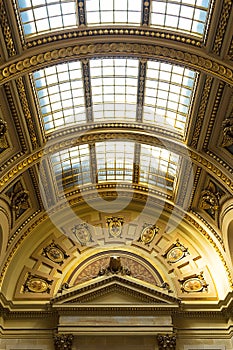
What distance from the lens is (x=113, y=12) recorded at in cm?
1639

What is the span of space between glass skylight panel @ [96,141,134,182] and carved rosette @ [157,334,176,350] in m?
8.55

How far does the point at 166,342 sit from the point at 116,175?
911 centimetres

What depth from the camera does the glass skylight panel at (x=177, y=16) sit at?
15608 millimetres

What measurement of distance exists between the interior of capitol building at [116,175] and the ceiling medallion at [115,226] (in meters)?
0.08

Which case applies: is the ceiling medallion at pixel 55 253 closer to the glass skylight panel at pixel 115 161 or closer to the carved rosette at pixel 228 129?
the glass skylight panel at pixel 115 161

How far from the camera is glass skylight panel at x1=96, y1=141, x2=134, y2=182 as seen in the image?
23281 millimetres

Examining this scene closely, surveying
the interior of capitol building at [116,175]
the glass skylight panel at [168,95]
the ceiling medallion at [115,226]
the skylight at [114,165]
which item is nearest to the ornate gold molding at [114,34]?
the interior of capitol building at [116,175]

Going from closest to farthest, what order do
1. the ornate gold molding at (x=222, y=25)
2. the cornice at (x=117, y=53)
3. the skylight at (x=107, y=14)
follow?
the ornate gold molding at (x=222, y=25)
the cornice at (x=117, y=53)
the skylight at (x=107, y=14)

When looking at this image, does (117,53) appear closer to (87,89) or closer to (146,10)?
(146,10)

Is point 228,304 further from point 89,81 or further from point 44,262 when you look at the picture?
point 89,81

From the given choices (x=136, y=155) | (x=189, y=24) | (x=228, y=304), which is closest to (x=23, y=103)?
(x=189, y=24)

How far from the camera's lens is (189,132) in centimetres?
1909

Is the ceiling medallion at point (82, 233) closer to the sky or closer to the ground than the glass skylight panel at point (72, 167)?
closer to the ground

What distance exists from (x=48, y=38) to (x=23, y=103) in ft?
9.35
